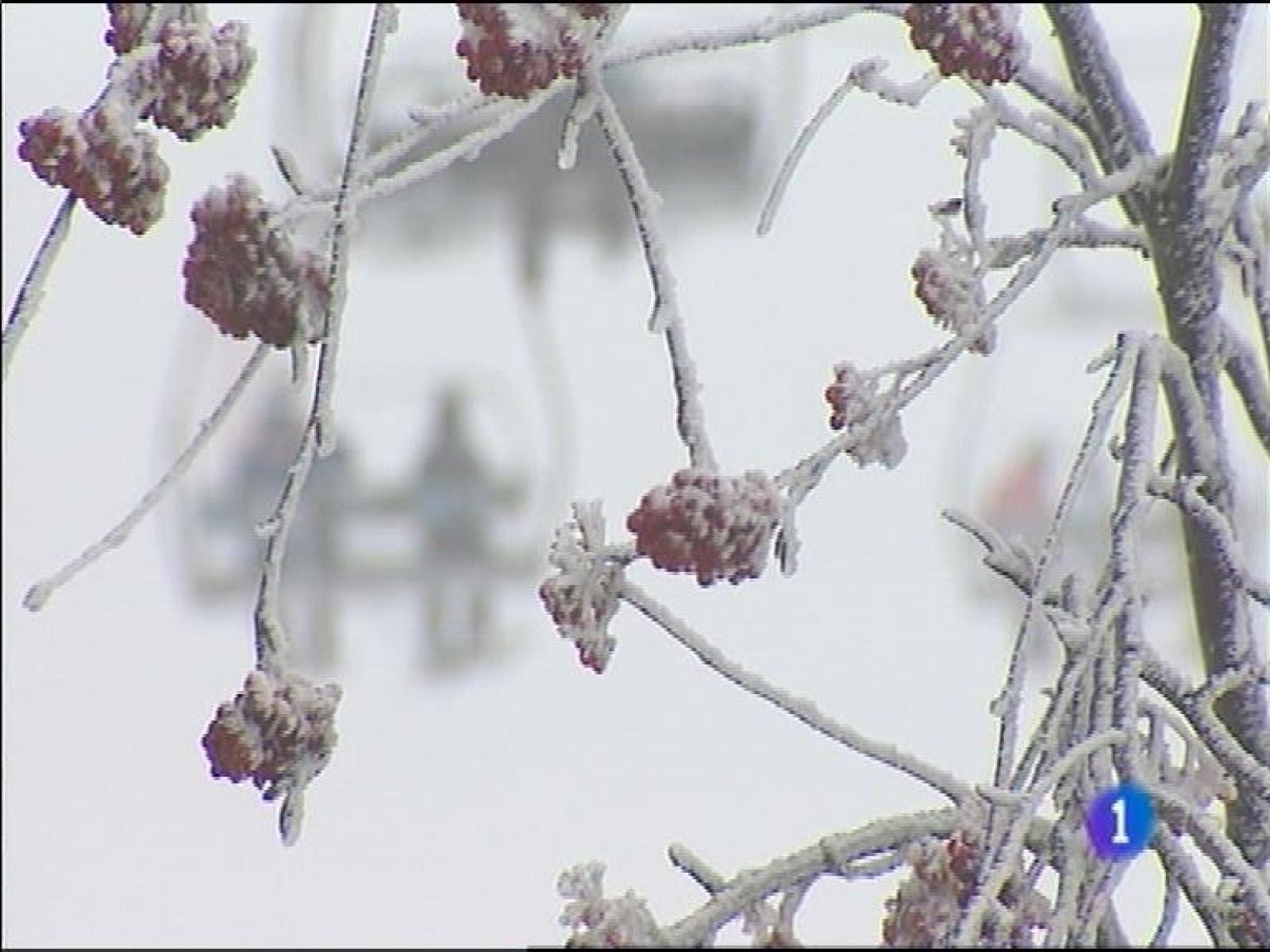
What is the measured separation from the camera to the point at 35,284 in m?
0.32

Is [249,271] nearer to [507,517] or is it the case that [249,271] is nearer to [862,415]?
[862,415]

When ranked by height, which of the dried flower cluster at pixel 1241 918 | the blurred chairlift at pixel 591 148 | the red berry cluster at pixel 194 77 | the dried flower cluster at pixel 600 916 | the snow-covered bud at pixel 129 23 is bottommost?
the dried flower cluster at pixel 600 916

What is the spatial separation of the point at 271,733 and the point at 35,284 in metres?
0.11

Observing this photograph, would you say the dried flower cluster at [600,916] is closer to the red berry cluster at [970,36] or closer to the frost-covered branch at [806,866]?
the frost-covered branch at [806,866]

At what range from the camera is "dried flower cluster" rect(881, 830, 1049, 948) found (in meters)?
0.39

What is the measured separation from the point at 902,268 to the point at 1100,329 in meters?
0.22

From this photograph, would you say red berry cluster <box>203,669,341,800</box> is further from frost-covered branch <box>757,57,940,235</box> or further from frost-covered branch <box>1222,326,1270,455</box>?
frost-covered branch <box>1222,326,1270,455</box>

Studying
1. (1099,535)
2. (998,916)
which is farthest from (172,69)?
(1099,535)

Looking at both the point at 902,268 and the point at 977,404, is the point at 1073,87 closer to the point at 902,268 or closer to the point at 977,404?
the point at 977,404

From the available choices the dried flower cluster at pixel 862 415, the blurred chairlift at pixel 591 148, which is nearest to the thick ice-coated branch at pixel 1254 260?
the dried flower cluster at pixel 862 415

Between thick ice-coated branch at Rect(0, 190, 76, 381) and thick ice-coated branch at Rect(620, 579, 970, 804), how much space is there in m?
0.14

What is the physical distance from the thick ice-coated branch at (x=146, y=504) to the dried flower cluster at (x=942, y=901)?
176mm

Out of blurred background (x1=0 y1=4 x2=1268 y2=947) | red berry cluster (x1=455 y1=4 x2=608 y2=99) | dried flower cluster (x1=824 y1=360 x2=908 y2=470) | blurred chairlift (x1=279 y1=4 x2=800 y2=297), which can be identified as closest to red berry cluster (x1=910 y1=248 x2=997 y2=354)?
dried flower cluster (x1=824 y1=360 x2=908 y2=470)

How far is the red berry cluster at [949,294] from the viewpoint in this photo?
449mm
